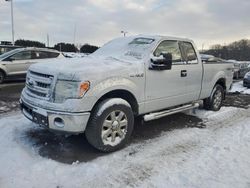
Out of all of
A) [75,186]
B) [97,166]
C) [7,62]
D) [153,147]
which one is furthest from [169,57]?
[7,62]

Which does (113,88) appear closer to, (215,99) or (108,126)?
(108,126)

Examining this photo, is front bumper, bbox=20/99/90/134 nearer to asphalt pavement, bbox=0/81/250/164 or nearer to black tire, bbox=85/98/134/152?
black tire, bbox=85/98/134/152

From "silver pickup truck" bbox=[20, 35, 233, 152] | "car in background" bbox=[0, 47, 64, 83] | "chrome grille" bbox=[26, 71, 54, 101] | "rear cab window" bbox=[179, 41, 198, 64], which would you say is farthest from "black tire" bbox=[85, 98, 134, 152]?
"car in background" bbox=[0, 47, 64, 83]

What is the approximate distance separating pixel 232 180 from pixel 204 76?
3.51 metres

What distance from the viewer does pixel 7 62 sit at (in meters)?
13.2

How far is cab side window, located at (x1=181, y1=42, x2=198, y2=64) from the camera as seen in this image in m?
6.53

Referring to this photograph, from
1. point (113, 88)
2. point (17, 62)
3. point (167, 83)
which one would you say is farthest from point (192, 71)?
point (17, 62)

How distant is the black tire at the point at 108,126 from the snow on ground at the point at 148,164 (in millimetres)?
181

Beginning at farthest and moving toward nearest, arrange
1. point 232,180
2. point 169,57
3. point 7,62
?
point 7,62 → point 169,57 → point 232,180

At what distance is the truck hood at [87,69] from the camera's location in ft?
14.5

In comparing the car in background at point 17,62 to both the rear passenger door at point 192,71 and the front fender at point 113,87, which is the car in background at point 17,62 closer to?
the rear passenger door at point 192,71

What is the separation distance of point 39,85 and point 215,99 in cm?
490

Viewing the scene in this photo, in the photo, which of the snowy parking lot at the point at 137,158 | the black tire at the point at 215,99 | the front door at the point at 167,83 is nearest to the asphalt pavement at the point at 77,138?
the snowy parking lot at the point at 137,158

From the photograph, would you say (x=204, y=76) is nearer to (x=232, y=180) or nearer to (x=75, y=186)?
(x=232, y=180)
